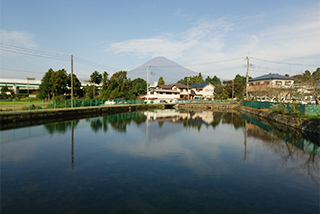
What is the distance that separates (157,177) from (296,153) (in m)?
8.88

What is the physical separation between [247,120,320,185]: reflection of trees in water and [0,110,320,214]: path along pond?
51mm

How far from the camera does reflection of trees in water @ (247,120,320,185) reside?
9.20 m

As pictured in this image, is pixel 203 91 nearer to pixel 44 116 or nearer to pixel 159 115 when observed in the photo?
pixel 159 115

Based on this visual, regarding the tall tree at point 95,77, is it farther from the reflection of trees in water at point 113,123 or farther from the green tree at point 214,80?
the green tree at point 214,80

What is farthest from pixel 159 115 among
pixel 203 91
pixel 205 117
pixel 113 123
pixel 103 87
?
pixel 203 91

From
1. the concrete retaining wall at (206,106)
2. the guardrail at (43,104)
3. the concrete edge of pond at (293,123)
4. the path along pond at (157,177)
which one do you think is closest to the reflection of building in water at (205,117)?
the concrete edge of pond at (293,123)

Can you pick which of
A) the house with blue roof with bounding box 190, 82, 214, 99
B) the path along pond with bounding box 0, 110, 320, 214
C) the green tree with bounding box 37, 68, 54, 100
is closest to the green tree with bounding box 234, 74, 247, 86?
the house with blue roof with bounding box 190, 82, 214, 99

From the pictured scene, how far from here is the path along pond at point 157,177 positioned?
5965mm

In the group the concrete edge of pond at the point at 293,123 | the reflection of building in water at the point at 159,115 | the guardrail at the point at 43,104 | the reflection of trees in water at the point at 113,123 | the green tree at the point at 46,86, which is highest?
the green tree at the point at 46,86

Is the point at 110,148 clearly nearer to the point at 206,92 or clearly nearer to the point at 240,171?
the point at 240,171

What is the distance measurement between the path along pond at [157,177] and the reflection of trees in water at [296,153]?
0.17ft

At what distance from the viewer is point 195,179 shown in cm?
785

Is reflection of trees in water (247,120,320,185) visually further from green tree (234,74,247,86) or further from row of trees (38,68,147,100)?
green tree (234,74,247,86)

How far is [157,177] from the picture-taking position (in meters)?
8.00
